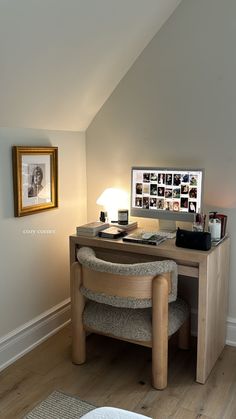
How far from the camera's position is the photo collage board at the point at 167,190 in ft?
8.30

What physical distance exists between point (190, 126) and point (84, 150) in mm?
833

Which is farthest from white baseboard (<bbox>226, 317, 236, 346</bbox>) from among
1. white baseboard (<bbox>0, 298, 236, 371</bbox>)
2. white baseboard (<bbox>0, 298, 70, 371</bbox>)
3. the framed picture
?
the framed picture

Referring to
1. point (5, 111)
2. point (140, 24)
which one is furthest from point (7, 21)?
point (140, 24)

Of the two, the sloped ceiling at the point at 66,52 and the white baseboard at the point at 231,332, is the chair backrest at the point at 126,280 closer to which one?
the white baseboard at the point at 231,332

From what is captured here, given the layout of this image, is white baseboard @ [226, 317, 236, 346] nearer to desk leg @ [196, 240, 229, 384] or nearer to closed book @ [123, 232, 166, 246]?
desk leg @ [196, 240, 229, 384]

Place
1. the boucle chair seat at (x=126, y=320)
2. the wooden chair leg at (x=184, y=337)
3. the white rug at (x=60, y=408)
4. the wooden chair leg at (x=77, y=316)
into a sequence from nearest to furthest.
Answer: the white rug at (x=60, y=408), the boucle chair seat at (x=126, y=320), the wooden chair leg at (x=77, y=316), the wooden chair leg at (x=184, y=337)

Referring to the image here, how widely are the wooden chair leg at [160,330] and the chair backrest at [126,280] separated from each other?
0.04 m

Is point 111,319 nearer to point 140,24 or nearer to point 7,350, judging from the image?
point 7,350

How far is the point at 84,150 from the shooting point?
3092 mm

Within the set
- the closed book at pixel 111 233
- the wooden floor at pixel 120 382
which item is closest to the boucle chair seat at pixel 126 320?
the wooden floor at pixel 120 382

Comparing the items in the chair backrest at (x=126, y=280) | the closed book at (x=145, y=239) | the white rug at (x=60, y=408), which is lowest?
the white rug at (x=60, y=408)

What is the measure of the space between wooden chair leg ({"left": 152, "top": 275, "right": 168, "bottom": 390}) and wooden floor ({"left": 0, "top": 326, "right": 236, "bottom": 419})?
8 cm

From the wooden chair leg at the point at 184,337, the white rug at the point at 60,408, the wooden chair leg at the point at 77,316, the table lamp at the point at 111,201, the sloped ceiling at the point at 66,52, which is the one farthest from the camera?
the table lamp at the point at 111,201

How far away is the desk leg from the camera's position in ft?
7.34
